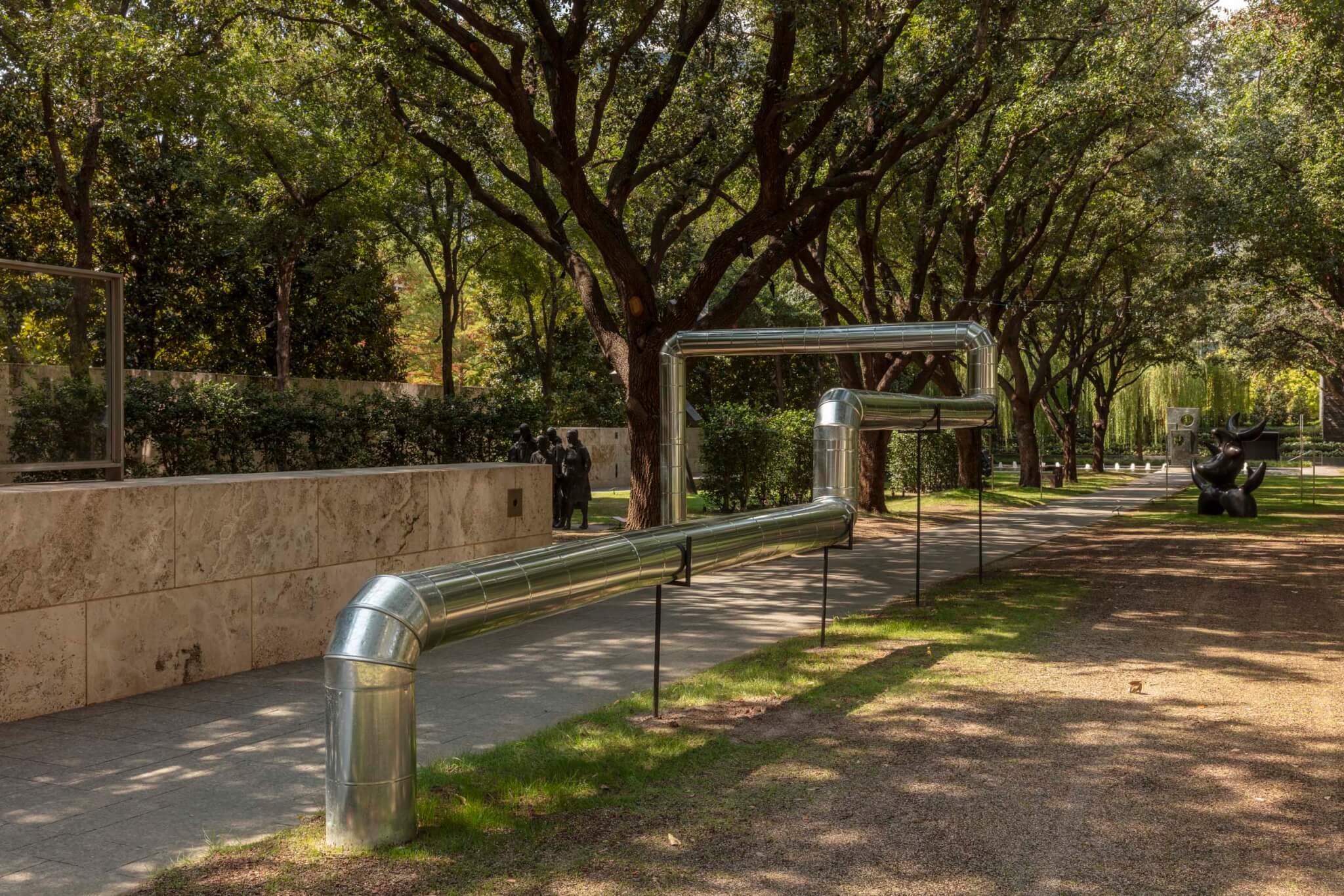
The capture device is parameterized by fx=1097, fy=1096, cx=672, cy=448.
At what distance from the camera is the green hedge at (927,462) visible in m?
28.3

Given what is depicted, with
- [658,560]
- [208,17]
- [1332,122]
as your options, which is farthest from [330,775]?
[1332,122]

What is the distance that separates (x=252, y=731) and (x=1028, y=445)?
29.9 metres

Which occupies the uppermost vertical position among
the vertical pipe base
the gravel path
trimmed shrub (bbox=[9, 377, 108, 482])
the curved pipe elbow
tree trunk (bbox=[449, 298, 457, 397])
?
tree trunk (bbox=[449, 298, 457, 397])

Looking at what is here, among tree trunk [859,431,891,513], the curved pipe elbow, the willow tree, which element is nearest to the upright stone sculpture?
the willow tree

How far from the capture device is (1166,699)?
703 centimetres

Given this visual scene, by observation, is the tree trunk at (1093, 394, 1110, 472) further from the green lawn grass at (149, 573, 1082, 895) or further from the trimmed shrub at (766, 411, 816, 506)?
the green lawn grass at (149, 573, 1082, 895)

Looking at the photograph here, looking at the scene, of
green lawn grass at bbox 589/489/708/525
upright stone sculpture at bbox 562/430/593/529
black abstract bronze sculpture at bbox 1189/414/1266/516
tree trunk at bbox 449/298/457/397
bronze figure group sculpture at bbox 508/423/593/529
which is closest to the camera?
bronze figure group sculpture at bbox 508/423/593/529

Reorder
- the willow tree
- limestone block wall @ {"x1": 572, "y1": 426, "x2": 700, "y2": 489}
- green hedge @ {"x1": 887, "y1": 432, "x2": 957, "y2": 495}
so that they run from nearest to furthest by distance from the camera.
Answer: the willow tree
green hedge @ {"x1": 887, "y1": 432, "x2": 957, "y2": 495}
limestone block wall @ {"x1": 572, "y1": 426, "x2": 700, "y2": 489}

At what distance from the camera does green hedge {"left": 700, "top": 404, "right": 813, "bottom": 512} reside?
2119 centimetres

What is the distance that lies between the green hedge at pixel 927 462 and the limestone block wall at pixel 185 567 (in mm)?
20259

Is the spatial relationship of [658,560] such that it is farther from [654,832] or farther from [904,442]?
[904,442]

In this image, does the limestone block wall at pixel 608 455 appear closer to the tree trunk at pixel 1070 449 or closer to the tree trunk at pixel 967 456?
the tree trunk at pixel 967 456

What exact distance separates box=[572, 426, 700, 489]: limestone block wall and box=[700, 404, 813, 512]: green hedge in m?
9.02

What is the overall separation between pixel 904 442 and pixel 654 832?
24.6 metres
